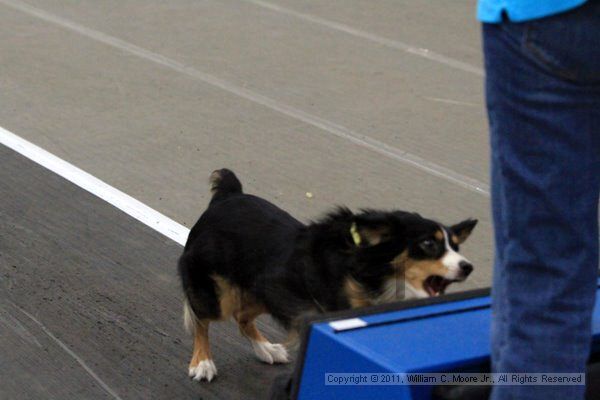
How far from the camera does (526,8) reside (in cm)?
207

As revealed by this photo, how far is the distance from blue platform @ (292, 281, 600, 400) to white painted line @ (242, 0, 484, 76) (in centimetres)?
686

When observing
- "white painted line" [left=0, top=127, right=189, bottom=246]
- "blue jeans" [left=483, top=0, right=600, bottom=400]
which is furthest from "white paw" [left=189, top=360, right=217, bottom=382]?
"blue jeans" [left=483, top=0, right=600, bottom=400]

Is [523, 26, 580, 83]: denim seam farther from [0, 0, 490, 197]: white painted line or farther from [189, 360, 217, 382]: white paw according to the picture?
[0, 0, 490, 197]: white painted line

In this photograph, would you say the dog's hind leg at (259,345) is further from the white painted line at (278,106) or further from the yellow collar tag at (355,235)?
the white painted line at (278,106)

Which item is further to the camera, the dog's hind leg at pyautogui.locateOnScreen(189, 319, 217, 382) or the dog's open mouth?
the dog's hind leg at pyautogui.locateOnScreen(189, 319, 217, 382)

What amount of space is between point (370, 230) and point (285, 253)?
0.50m

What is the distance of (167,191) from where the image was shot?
7.12 metres

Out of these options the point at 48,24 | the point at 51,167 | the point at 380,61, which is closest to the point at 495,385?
the point at 51,167

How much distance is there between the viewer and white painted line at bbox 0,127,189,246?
650 cm

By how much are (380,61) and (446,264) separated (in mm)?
6281

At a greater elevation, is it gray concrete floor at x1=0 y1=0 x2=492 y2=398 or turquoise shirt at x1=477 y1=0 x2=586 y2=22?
turquoise shirt at x1=477 y1=0 x2=586 y2=22

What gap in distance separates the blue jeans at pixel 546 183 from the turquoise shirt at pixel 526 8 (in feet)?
0.05

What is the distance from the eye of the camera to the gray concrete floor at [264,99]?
727cm

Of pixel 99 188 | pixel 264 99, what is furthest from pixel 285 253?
pixel 264 99
